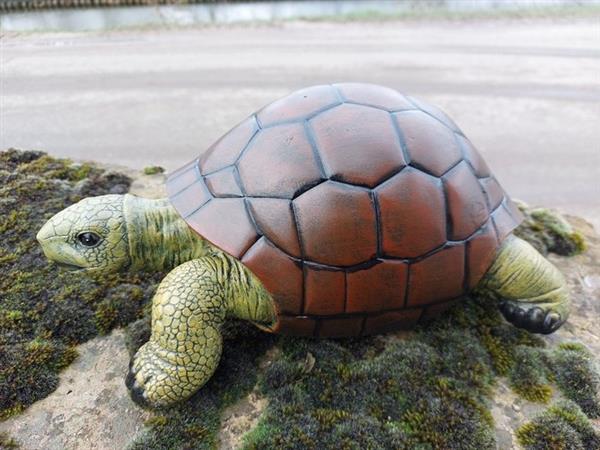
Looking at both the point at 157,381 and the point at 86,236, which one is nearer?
the point at 157,381

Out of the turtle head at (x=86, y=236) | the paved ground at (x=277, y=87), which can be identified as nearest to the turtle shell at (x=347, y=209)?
the turtle head at (x=86, y=236)

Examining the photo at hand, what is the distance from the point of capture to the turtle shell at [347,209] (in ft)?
7.29

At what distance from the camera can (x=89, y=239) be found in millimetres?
2402

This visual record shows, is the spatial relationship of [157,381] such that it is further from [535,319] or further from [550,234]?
[550,234]

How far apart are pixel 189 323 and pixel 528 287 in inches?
77.5

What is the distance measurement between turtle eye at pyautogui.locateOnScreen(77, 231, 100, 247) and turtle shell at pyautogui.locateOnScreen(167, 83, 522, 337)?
441 mm

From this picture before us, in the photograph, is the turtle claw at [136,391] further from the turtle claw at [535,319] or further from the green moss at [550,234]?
the green moss at [550,234]

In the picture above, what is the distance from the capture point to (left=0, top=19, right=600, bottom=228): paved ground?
4.87 meters

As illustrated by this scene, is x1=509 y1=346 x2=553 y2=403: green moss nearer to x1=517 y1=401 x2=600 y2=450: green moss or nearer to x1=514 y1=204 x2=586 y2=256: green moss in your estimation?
x1=517 y1=401 x2=600 y2=450: green moss

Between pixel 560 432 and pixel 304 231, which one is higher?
pixel 304 231

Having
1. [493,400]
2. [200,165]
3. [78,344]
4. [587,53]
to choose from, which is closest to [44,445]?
[78,344]

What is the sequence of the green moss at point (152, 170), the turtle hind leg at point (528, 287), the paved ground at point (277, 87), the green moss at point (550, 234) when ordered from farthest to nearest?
the paved ground at point (277, 87) → the green moss at point (152, 170) → the green moss at point (550, 234) → the turtle hind leg at point (528, 287)

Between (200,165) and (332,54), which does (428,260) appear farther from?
(332,54)

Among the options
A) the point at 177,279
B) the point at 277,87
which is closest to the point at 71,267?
the point at 177,279
